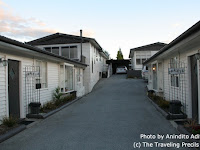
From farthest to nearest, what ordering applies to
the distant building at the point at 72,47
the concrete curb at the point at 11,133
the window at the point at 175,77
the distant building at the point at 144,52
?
1. the distant building at the point at 144,52
2. the distant building at the point at 72,47
3. the window at the point at 175,77
4. the concrete curb at the point at 11,133

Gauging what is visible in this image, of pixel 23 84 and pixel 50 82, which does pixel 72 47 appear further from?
pixel 23 84

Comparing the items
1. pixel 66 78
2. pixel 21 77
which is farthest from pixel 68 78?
pixel 21 77

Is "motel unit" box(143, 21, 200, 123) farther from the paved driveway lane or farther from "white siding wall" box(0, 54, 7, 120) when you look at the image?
"white siding wall" box(0, 54, 7, 120)

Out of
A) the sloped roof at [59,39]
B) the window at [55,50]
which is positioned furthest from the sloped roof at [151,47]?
the window at [55,50]

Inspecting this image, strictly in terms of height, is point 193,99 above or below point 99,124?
above

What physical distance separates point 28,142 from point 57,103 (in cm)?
547

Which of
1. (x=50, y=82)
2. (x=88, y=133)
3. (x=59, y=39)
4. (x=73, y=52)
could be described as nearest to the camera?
(x=88, y=133)

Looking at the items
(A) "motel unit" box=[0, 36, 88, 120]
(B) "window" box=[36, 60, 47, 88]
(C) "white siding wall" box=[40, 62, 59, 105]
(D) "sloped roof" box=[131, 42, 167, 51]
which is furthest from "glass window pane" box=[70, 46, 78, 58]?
(D) "sloped roof" box=[131, 42, 167, 51]

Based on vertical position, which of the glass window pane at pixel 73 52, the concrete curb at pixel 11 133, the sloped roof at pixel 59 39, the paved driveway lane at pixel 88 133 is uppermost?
the sloped roof at pixel 59 39

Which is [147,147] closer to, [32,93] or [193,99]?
[193,99]

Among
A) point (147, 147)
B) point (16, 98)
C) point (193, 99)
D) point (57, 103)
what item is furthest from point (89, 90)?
point (147, 147)

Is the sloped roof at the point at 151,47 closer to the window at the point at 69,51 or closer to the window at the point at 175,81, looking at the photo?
the window at the point at 69,51

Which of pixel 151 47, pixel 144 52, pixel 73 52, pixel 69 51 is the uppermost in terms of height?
pixel 151 47

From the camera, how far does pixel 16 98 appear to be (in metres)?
7.35
